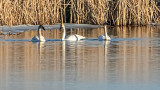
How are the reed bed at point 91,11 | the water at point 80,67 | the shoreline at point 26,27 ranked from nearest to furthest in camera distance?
the water at point 80,67, the shoreline at point 26,27, the reed bed at point 91,11

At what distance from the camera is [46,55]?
12.9 metres

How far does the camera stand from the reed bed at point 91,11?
25219mm

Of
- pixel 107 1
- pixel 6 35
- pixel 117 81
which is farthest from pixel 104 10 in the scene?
pixel 117 81

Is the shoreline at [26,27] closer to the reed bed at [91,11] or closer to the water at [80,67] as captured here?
the reed bed at [91,11]

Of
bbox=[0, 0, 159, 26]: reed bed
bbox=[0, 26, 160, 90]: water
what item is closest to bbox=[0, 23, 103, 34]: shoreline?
bbox=[0, 0, 159, 26]: reed bed

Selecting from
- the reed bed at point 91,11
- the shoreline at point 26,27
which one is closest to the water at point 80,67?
the shoreline at point 26,27

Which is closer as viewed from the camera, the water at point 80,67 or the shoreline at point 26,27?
the water at point 80,67

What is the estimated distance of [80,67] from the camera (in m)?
10.5

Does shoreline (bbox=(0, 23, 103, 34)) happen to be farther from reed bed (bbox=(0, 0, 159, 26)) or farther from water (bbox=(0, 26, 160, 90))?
water (bbox=(0, 26, 160, 90))

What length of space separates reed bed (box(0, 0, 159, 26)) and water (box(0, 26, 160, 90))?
9630 millimetres

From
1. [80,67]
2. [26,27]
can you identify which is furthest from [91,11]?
[80,67]

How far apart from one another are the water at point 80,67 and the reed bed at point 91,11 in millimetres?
9630

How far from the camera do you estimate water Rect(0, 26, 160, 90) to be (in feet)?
28.0

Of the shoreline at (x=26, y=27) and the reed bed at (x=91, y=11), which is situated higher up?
the reed bed at (x=91, y=11)
